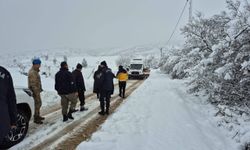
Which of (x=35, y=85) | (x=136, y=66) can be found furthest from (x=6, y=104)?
(x=136, y=66)

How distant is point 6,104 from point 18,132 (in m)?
3.73

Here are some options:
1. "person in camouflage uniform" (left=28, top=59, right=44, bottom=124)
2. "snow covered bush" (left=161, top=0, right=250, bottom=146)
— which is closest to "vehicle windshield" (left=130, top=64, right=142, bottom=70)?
"snow covered bush" (left=161, top=0, right=250, bottom=146)

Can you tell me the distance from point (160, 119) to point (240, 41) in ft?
11.2

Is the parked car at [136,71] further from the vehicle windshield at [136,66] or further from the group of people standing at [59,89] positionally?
the group of people standing at [59,89]

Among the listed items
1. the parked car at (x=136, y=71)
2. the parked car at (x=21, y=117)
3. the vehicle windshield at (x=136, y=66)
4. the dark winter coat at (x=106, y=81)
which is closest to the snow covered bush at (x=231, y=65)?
the dark winter coat at (x=106, y=81)

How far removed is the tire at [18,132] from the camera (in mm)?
6409

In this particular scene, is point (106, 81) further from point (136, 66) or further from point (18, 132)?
point (136, 66)

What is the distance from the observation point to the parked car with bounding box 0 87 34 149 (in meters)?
6.47

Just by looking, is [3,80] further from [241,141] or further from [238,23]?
[238,23]

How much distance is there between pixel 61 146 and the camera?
6.44m

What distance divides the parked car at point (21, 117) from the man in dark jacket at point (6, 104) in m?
3.14

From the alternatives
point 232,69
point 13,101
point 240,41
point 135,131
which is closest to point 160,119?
point 135,131

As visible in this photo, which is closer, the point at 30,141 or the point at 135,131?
the point at 30,141

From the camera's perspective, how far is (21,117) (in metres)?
6.91
